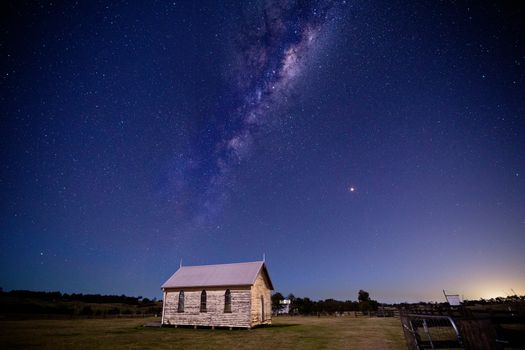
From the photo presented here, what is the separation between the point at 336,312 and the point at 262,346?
4290 centimetres

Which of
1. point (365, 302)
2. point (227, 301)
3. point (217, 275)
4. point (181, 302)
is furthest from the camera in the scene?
point (365, 302)

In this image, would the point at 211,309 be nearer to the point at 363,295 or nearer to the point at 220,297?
the point at 220,297

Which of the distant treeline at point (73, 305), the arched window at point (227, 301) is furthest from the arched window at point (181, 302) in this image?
the distant treeline at point (73, 305)

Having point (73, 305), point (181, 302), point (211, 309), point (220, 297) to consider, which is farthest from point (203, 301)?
point (73, 305)

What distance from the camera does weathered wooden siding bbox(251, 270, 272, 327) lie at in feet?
78.3

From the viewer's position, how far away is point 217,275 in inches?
1040

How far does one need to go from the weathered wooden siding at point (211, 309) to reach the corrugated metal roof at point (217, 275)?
1.87ft

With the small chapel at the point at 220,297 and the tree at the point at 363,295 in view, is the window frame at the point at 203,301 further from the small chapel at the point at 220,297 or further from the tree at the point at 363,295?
the tree at the point at 363,295

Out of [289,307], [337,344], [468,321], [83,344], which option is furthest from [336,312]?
[468,321]

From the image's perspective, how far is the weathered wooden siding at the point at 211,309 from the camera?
23.2 m

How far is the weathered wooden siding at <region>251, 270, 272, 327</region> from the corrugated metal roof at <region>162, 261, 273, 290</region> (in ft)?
2.86

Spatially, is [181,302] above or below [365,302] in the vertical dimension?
above

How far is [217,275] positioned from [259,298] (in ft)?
15.8

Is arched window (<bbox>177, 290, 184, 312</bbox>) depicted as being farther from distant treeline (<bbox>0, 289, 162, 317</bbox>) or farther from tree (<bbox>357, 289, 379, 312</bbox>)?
tree (<bbox>357, 289, 379, 312</bbox>)
